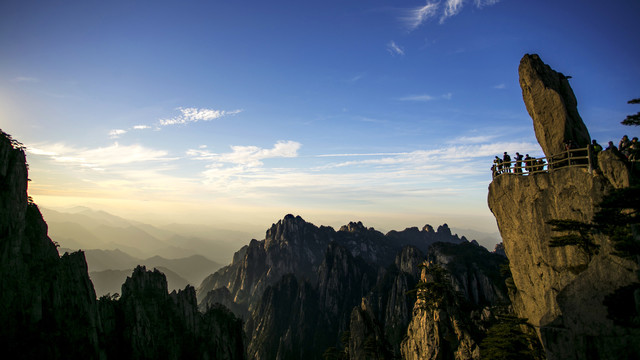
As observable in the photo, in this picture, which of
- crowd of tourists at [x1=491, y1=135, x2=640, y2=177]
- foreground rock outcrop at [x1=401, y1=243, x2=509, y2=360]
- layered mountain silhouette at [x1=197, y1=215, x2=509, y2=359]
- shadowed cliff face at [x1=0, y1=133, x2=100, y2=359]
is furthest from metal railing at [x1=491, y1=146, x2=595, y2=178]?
layered mountain silhouette at [x1=197, y1=215, x2=509, y2=359]

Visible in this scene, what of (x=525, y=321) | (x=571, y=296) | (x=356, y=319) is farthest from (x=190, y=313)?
(x=571, y=296)

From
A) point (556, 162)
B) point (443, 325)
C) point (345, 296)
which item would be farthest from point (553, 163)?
point (345, 296)

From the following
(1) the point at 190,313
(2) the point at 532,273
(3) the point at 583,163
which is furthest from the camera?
(1) the point at 190,313

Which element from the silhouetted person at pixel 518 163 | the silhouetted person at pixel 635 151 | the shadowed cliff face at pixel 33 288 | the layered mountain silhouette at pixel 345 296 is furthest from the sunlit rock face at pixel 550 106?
the layered mountain silhouette at pixel 345 296

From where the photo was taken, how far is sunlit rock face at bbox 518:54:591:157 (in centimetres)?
2653

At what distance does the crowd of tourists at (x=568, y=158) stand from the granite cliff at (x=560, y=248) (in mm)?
747

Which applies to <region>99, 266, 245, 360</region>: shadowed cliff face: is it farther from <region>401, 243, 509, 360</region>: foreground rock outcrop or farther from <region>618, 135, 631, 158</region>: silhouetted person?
<region>618, 135, 631, 158</region>: silhouetted person

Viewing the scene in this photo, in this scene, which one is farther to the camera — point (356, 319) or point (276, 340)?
point (276, 340)

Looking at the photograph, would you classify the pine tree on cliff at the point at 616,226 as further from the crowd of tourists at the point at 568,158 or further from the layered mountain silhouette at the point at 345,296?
the layered mountain silhouette at the point at 345,296

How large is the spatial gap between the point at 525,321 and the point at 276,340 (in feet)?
445

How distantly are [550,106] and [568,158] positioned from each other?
731cm

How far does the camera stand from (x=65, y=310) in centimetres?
2991

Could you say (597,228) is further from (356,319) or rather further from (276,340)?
(276,340)

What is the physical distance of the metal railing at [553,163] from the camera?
73.5 feet
